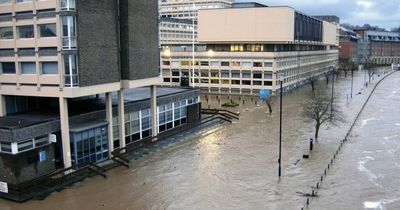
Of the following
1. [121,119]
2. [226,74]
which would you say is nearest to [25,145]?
[121,119]

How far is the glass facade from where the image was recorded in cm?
3225

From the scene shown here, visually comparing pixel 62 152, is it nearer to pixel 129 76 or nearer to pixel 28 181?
pixel 28 181

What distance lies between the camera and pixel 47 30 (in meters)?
31.8

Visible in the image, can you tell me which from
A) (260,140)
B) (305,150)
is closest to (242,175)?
(305,150)

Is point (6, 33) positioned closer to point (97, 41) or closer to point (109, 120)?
point (97, 41)

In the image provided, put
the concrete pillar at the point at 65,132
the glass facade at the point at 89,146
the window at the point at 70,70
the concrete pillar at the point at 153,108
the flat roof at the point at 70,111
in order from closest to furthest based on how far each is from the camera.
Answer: the flat roof at the point at 70,111 < the concrete pillar at the point at 65,132 < the window at the point at 70,70 < the glass facade at the point at 89,146 < the concrete pillar at the point at 153,108

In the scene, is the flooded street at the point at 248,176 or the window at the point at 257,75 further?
the window at the point at 257,75

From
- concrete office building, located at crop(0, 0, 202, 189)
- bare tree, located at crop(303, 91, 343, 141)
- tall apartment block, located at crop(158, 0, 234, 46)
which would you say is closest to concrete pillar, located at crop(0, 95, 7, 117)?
concrete office building, located at crop(0, 0, 202, 189)

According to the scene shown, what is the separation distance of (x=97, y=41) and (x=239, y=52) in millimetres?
56104

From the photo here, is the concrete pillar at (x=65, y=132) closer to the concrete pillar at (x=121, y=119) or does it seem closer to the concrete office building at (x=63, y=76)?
the concrete office building at (x=63, y=76)

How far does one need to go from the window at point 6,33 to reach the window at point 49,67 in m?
3.80

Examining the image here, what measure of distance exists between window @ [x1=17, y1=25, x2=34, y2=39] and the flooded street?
11.7m

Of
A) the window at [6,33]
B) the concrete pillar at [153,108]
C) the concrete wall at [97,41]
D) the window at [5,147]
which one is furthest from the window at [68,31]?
the concrete pillar at [153,108]

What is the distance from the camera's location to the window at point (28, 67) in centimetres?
3309
